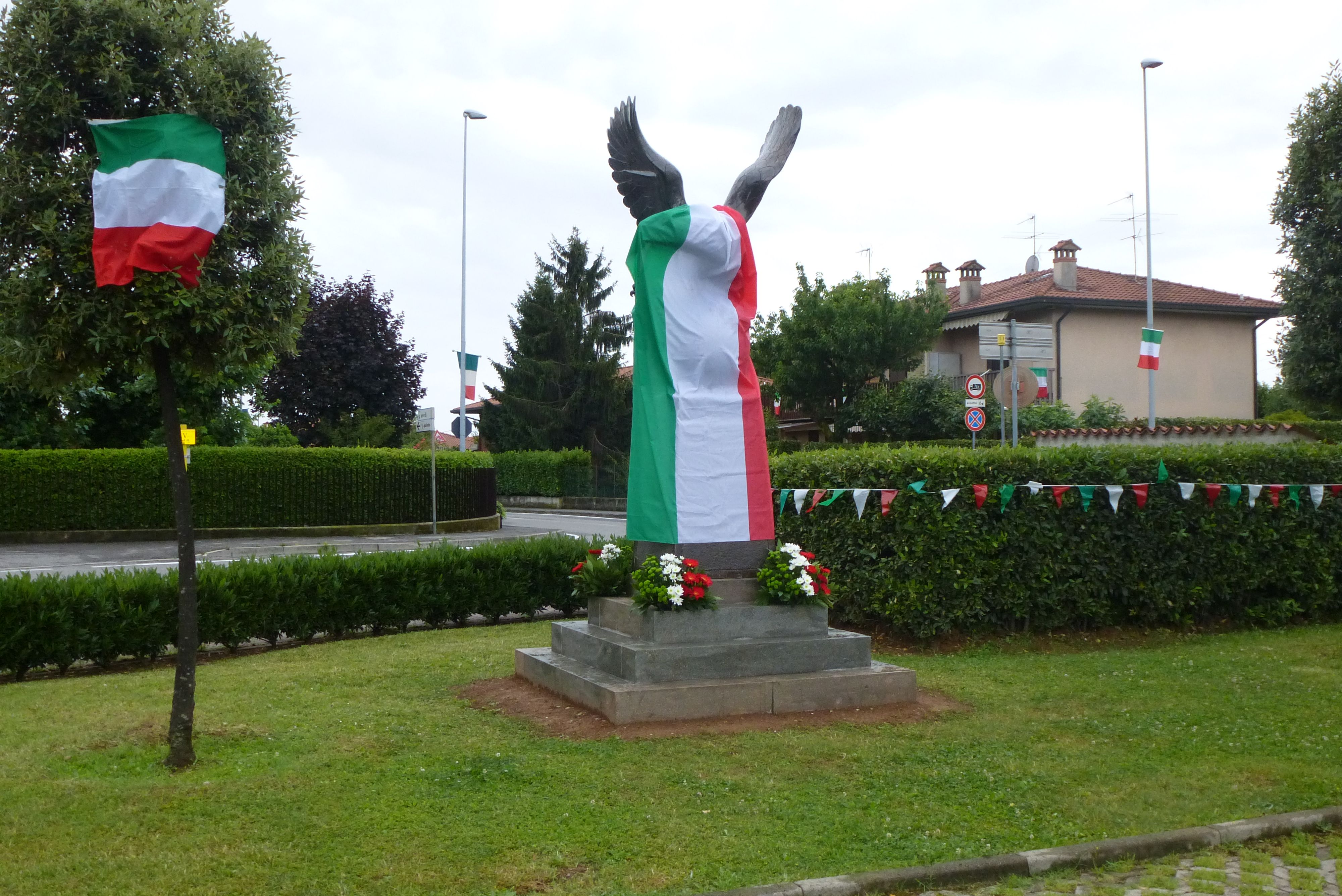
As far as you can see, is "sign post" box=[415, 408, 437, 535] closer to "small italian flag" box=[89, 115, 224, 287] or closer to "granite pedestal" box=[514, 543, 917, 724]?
"granite pedestal" box=[514, 543, 917, 724]

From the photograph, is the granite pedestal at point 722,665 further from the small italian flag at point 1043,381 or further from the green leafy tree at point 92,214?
the small italian flag at point 1043,381

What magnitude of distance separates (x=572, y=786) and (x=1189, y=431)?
1724cm

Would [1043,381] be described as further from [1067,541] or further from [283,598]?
[283,598]

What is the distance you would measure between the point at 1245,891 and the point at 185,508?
5.63m

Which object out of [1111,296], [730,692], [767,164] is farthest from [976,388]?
[1111,296]

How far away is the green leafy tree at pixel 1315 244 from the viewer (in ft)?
58.0

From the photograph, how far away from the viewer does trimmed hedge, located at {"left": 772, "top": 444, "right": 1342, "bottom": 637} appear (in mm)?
11094

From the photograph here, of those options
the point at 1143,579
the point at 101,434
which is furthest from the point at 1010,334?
the point at 101,434

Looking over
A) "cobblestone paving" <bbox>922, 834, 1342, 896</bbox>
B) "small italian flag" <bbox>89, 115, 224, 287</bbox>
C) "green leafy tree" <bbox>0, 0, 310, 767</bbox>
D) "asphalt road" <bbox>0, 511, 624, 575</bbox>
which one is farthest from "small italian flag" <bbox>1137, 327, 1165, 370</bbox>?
"small italian flag" <bbox>89, 115, 224, 287</bbox>

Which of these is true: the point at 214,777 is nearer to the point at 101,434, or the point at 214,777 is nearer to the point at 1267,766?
the point at 1267,766

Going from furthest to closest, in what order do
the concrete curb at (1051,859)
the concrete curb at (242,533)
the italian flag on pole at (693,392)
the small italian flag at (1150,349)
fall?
the concrete curb at (242,533) → the small italian flag at (1150,349) → the italian flag on pole at (693,392) → the concrete curb at (1051,859)

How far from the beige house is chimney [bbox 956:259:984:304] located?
1.98 m

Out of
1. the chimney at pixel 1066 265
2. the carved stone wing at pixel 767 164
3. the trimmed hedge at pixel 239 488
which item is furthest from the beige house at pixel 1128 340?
the carved stone wing at pixel 767 164

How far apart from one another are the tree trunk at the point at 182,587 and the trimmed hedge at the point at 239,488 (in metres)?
19.5
